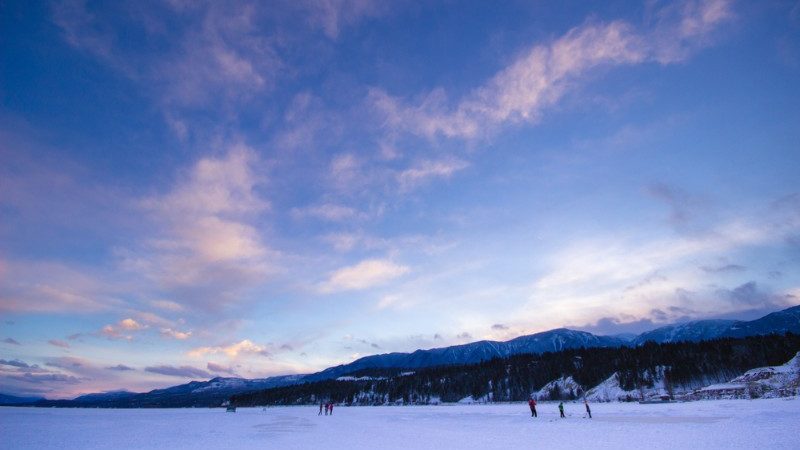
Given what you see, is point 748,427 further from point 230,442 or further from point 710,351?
point 710,351

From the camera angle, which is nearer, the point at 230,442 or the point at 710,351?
the point at 230,442

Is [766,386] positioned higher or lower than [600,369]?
lower

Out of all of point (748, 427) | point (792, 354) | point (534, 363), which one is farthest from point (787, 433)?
point (534, 363)

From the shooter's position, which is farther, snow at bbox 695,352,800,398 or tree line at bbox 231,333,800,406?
tree line at bbox 231,333,800,406

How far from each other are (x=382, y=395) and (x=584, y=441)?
605ft

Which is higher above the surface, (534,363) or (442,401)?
(534,363)

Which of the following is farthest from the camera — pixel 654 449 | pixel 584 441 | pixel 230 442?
pixel 230 442

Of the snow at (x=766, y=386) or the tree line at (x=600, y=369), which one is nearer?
the snow at (x=766, y=386)

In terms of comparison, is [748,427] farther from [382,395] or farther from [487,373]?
[382,395]

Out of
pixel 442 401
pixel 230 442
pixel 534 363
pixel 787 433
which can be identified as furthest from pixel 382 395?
pixel 787 433

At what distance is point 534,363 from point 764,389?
10834 centimetres

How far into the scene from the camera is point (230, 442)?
32812mm

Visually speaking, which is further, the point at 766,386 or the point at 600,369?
the point at 600,369

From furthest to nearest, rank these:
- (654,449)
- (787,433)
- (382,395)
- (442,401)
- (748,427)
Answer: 1. (382,395)
2. (442,401)
3. (748,427)
4. (787,433)
5. (654,449)
